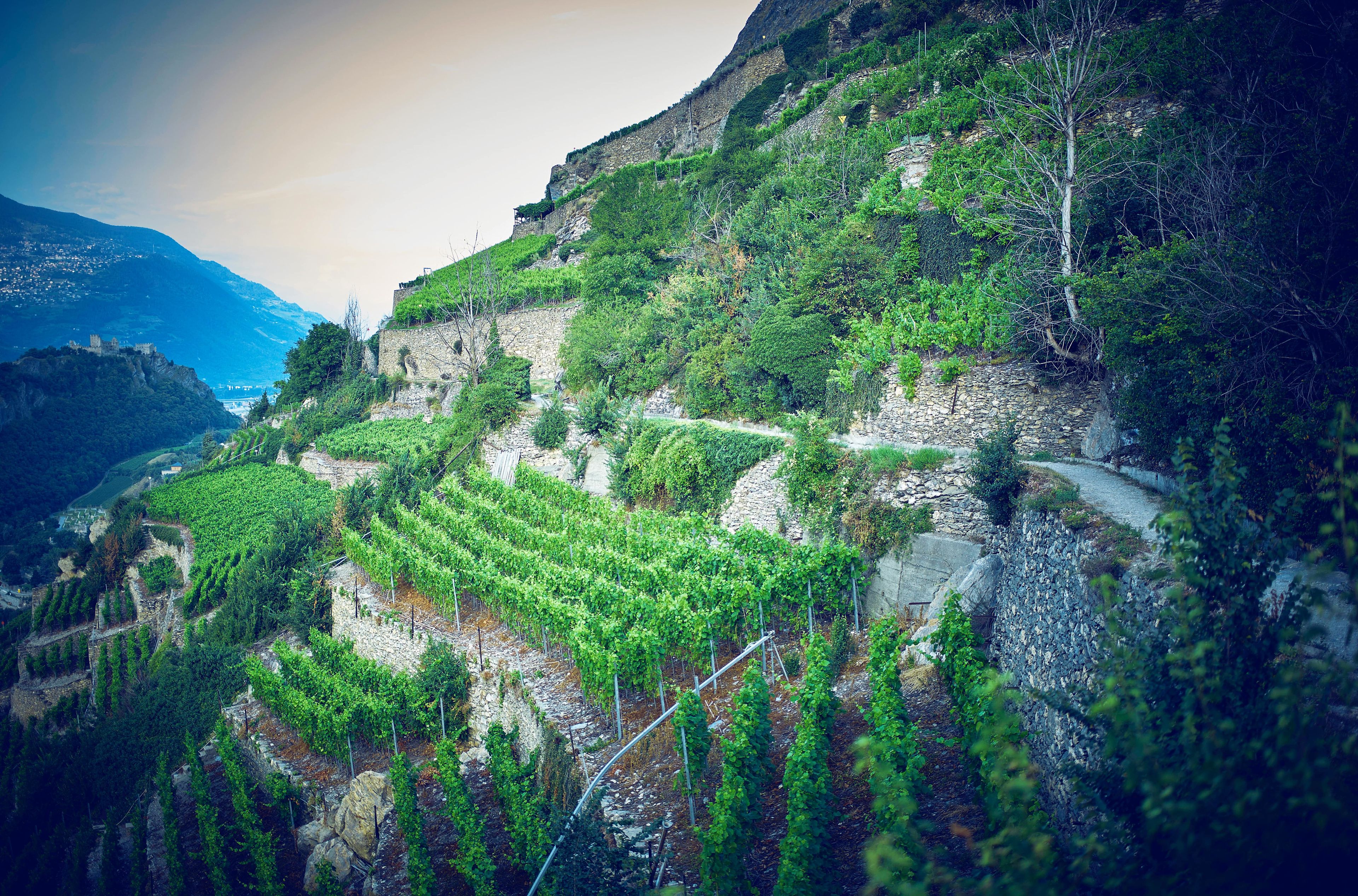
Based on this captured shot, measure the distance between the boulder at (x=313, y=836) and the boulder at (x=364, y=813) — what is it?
0.49ft

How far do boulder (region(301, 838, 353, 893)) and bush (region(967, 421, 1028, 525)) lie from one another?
11230 mm

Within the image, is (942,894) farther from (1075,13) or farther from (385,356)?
(385,356)

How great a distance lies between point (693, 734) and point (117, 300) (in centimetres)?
18380

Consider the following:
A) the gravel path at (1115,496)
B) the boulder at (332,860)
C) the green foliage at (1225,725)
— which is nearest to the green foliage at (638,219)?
the gravel path at (1115,496)

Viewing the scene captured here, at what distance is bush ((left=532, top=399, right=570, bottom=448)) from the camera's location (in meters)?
21.5

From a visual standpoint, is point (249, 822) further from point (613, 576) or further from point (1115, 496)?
point (1115, 496)

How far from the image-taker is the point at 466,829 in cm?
801

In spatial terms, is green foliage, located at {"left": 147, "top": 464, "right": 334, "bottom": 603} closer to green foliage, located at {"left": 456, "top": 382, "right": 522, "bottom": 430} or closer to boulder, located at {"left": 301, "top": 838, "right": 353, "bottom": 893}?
green foliage, located at {"left": 456, "top": 382, "right": 522, "bottom": 430}

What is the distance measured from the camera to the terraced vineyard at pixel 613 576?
34.3 feet

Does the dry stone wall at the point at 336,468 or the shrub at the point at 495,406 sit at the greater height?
the shrub at the point at 495,406

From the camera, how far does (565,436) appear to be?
2133cm

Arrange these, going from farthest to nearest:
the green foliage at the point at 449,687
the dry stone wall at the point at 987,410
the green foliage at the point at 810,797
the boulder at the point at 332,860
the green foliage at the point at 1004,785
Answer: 1. the green foliage at the point at 449,687
2. the dry stone wall at the point at 987,410
3. the boulder at the point at 332,860
4. the green foliage at the point at 810,797
5. the green foliage at the point at 1004,785

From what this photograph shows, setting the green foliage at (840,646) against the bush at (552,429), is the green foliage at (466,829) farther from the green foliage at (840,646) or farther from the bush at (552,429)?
the bush at (552,429)

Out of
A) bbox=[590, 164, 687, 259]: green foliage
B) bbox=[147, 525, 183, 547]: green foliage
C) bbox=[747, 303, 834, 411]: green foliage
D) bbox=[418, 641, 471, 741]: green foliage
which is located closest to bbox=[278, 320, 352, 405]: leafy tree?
bbox=[147, 525, 183, 547]: green foliage
